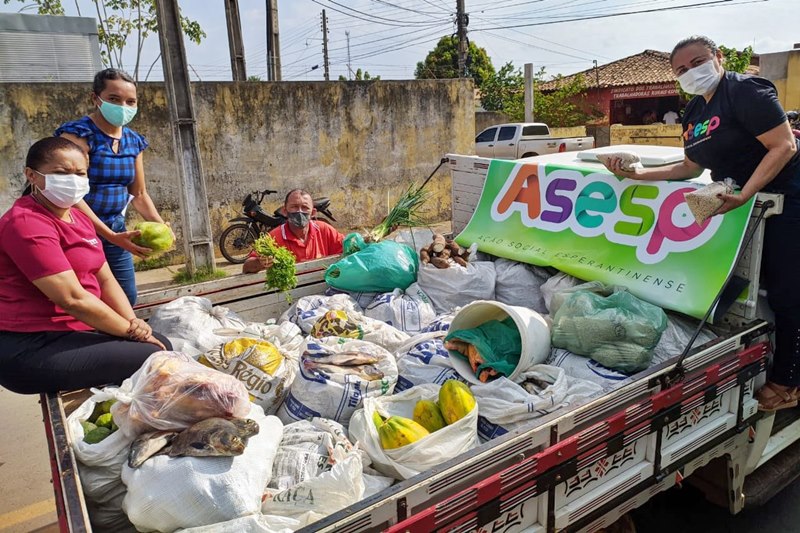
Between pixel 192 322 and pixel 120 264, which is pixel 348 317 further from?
pixel 120 264

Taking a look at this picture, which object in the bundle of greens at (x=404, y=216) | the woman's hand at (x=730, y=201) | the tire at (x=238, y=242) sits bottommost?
the tire at (x=238, y=242)

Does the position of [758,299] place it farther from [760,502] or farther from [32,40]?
[32,40]

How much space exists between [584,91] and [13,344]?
88.6 feet

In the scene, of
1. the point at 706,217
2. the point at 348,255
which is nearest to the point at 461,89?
the point at 348,255

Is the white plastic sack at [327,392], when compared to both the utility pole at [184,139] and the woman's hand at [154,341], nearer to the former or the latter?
the woman's hand at [154,341]

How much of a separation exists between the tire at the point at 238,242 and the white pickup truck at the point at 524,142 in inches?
339

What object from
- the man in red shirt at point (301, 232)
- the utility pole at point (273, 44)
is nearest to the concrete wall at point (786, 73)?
the utility pole at point (273, 44)

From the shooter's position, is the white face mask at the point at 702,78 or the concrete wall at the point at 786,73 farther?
the concrete wall at the point at 786,73

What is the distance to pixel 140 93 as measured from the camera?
26.5ft

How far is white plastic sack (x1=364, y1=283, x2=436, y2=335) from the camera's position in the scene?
326 cm

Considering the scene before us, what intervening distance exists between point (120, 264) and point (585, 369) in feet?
8.65

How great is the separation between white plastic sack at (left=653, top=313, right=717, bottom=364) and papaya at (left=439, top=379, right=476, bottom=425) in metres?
1.04

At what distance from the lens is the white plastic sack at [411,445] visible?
6.50ft

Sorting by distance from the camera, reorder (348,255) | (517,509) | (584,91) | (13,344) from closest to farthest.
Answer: (517,509), (13,344), (348,255), (584,91)
